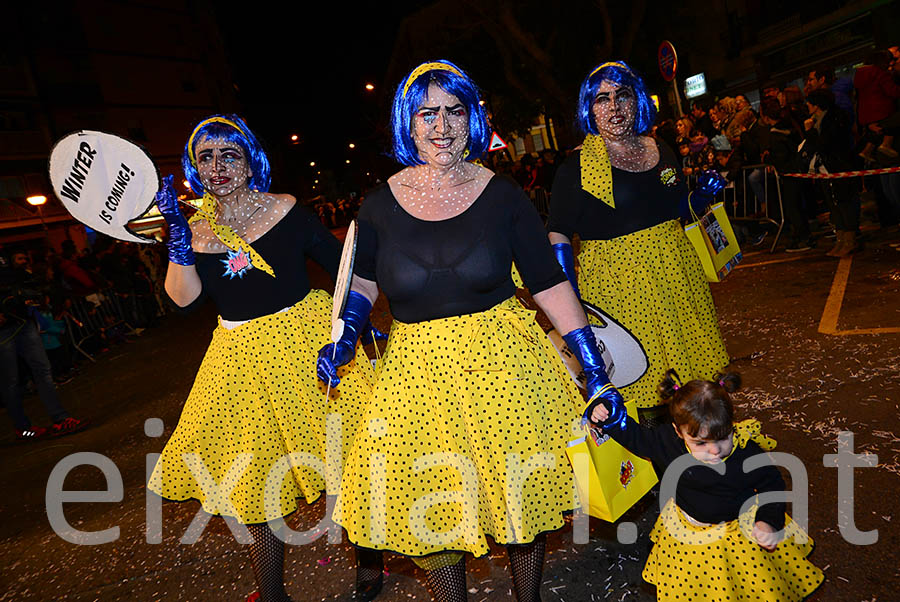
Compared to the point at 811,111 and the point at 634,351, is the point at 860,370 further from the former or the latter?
the point at 811,111

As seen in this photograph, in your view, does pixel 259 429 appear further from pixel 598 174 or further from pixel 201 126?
pixel 598 174

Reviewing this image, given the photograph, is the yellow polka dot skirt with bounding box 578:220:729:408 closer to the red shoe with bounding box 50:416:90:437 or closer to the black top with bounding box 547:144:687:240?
the black top with bounding box 547:144:687:240

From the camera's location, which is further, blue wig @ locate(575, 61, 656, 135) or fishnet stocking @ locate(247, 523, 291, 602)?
blue wig @ locate(575, 61, 656, 135)

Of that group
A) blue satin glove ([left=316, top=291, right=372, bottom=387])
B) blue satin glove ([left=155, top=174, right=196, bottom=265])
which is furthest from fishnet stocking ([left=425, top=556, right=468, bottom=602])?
blue satin glove ([left=155, top=174, right=196, bottom=265])

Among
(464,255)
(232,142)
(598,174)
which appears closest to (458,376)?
(464,255)

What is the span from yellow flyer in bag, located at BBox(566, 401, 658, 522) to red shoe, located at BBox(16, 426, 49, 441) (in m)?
6.75

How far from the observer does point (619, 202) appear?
309cm

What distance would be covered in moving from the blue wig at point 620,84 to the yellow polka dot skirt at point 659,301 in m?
0.56

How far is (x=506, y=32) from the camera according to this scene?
18.4 m

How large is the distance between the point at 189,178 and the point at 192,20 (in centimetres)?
4939

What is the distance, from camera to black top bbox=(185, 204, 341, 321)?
2748 millimetres

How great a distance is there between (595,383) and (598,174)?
51.4 inches

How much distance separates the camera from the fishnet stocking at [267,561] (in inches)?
106

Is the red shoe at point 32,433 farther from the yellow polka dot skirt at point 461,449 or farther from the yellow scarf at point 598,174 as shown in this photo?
the yellow scarf at point 598,174
